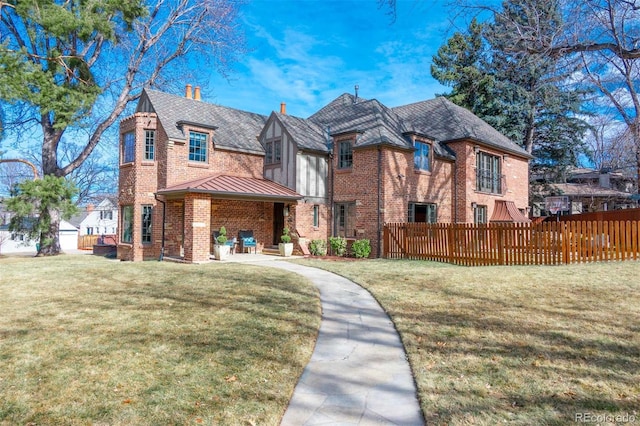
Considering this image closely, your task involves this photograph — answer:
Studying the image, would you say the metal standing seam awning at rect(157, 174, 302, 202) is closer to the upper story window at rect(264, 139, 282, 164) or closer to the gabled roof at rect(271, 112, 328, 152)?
the upper story window at rect(264, 139, 282, 164)

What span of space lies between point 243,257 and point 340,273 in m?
6.54

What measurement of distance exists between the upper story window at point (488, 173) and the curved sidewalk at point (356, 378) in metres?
16.4

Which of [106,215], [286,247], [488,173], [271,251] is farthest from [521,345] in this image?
[106,215]

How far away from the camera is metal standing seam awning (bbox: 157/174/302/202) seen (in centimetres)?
1526

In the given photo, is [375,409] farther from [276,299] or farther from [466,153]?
[466,153]

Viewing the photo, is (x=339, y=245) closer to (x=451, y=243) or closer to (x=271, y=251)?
(x=271, y=251)

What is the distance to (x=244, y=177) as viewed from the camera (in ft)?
63.0

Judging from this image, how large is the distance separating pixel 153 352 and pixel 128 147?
15836 millimetres

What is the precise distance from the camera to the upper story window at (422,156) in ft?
61.3

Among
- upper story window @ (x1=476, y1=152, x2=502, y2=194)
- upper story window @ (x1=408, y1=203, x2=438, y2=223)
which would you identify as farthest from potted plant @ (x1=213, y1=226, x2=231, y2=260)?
upper story window @ (x1=476, y1=152, x2=502, y2=194)

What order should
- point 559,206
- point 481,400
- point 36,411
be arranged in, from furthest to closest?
1. point 559,206
2. point 481,400
3. point 36,411

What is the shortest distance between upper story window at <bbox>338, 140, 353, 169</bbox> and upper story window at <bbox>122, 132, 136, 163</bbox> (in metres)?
9.28

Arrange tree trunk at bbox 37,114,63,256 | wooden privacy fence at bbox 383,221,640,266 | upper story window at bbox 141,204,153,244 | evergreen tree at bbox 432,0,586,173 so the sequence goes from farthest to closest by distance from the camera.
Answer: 1. evergreen tree at bbox 432,0,586,173
2. tree trunk at bbox 37,114,63,256
3. upper story window at bbox 141,204,153,244
4. wooden privacy fence at bbox 383,221,640,266

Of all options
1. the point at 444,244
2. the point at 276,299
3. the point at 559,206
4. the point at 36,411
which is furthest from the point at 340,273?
the point at 559,206
